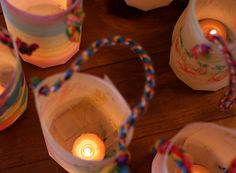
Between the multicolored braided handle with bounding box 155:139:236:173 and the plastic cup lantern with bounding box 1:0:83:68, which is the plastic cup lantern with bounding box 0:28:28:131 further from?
the multicolored braided handle with bounding box 155:139:236:173

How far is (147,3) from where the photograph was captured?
0.75 metres

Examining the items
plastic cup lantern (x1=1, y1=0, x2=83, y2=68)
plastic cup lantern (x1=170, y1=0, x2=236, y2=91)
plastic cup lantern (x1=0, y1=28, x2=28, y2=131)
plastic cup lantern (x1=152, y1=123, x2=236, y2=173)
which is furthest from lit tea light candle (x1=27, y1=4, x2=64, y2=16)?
plastic cup lantern (x1=152, y1=123, x2=236, y2=173)

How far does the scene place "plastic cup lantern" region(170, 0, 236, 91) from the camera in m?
0.62

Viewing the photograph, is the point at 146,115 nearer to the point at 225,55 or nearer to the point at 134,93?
the point at 134,93

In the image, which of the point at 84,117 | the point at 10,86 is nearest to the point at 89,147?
the point at 84,117

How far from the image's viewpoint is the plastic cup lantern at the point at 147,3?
75 centimetres

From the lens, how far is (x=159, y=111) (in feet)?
2.34

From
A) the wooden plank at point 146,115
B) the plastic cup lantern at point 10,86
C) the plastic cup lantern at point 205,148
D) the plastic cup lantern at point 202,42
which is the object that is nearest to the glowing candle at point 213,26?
the plastic cup lantern at point 202,42

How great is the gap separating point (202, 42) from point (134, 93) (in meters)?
0.18

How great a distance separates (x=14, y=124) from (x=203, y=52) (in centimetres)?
37

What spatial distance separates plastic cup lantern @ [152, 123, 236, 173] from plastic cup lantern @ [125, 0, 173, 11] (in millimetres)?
290

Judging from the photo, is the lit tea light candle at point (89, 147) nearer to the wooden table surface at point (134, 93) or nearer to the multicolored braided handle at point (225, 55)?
the wooden table surface at point (134, 93)

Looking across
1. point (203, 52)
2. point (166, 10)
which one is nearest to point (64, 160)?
point (203, 52)

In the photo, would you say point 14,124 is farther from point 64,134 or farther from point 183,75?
point 183,75
